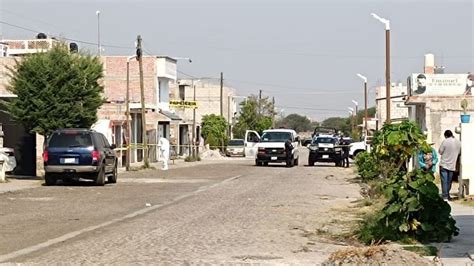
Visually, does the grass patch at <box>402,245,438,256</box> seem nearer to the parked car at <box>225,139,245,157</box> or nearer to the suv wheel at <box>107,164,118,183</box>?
the suv wheel at <box>107,164,118,183</box>

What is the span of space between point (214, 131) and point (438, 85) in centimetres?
4669

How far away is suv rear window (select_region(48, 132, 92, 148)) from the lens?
2852 centimetres

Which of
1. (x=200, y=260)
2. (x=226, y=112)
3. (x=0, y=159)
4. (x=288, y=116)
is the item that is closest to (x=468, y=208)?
(x=200, y=260)

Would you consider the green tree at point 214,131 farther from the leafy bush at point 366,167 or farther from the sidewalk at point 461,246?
the sidewalk at point 461,246

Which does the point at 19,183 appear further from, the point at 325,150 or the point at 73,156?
the point at 325,150

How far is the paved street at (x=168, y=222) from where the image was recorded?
1267 cm

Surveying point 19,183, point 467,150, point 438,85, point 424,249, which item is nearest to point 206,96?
point 438,85

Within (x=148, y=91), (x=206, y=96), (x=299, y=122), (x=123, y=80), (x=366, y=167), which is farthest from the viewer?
(x=299, y=122)

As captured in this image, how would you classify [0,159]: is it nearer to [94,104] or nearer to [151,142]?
[94,104]

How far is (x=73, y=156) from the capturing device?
2842 centimetres

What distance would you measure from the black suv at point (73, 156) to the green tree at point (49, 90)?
3.16 meters

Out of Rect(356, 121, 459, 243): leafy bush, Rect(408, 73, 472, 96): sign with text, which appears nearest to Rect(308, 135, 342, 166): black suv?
Rect(408, 73, 472, 96): sign with text

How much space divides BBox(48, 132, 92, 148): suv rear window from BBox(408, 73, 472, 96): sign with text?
58.4ft

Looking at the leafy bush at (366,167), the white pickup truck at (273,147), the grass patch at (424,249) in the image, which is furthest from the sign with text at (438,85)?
the grass patch at (424,249)
